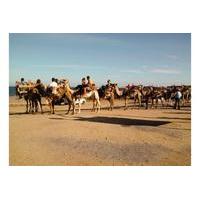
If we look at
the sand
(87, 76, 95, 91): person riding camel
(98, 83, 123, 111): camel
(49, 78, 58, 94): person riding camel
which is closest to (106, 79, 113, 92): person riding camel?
(98, 83, 123, 111): camel

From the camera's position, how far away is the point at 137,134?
34.2 feet

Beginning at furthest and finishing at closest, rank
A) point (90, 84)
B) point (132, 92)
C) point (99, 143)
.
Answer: point (132, 92), point (90, 84), point (99, 143)

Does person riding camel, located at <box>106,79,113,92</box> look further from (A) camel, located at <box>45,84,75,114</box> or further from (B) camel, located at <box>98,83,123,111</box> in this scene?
(A) camel, located at <box>45,84,75,114</box>

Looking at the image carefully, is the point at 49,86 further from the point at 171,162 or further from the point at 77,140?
the point at 171,162

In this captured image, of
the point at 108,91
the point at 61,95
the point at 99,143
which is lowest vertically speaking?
the point at 99,143

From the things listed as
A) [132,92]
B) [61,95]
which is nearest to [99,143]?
[61,95]

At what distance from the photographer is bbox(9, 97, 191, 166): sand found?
26.9 ft

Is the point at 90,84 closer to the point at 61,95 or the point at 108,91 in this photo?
the point at 61,95

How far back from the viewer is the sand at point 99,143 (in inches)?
323

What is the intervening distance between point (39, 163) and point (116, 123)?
5044 millimetres

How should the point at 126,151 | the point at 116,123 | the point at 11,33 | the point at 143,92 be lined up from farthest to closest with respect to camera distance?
the point at 143,92 → the point at 116,123 → the point at 11,33 → the point at 126,151

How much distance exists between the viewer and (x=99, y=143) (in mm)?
9414
